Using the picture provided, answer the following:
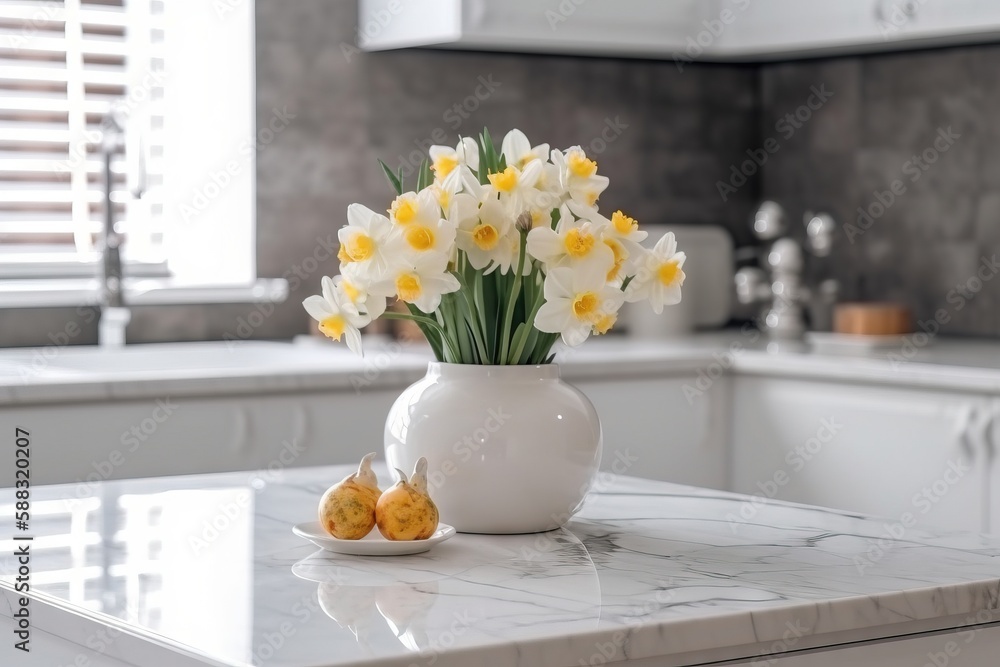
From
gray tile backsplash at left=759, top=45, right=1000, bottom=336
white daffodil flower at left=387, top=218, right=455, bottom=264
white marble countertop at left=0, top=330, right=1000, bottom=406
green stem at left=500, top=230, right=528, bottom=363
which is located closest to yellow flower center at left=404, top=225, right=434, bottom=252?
white daffodil flower at left=387, top=218, right=455, bottom=264

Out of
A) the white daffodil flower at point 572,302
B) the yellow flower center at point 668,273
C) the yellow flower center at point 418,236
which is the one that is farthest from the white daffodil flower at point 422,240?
the yellow flower center at point 668,273

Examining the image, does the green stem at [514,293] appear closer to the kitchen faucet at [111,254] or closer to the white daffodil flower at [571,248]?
the white daffodil flower at [571,248]

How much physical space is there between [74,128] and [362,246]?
207 cm

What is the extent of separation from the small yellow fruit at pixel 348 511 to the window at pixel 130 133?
6.14 ft

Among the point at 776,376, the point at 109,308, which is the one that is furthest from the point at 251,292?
the point at 776,376

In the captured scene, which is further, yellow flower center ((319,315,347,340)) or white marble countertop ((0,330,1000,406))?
white marble countertop ((0,330,1000,406))

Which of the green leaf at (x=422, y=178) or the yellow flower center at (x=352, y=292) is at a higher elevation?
the green leaf at (x=422, y=178)

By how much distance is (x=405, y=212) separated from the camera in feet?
4.33

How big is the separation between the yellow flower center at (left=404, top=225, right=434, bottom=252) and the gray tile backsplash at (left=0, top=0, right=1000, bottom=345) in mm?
1958

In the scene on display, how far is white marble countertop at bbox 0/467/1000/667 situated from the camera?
A: 1.03m

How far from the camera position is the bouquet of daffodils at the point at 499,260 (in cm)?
133

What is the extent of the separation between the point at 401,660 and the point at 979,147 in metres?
2.88

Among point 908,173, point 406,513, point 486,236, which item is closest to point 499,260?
point 486,236

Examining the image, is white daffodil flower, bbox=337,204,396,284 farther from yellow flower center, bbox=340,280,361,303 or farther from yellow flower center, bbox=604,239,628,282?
yellow flower center, bbox=604,239,628,282
